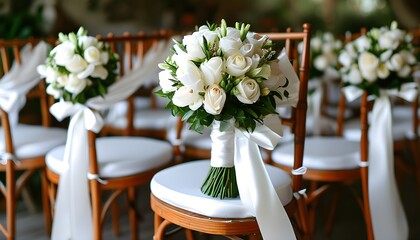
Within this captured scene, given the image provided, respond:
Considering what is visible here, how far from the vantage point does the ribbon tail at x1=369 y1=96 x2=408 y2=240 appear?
73.1 inches

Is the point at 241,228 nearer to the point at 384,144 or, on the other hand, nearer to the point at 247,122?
the point at 247,122

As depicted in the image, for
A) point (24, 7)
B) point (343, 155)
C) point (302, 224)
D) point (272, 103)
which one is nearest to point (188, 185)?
point (272, 103)

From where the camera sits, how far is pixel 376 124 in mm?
1895

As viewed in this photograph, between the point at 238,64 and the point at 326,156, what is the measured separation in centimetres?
90

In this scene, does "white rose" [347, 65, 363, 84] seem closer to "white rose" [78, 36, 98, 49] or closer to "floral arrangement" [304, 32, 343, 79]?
"floral arrangement" [304, 32, 343, 79]

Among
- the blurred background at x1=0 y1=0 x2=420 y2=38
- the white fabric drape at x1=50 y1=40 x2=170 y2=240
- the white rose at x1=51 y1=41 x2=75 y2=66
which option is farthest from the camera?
the blurred background at x1=0 y1=0 x2=420 y2=38

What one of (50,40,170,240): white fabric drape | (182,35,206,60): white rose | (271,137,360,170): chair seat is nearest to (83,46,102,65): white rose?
(50,40,170,240): white fabric drape

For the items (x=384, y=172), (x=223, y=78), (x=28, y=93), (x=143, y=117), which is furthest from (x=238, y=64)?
(x=143, y=117)

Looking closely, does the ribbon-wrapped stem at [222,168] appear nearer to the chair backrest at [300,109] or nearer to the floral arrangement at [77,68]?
the chair backrest at [300,109]

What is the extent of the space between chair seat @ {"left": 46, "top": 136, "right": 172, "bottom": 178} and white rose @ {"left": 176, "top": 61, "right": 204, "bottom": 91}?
71 centimetres

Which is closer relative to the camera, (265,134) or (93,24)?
(265,134)

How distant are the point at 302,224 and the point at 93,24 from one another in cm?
246

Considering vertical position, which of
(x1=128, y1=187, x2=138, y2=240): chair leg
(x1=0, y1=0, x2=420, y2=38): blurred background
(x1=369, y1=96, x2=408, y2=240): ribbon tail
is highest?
(x1=0, y1=0, x2=420, y2=38): blurred background

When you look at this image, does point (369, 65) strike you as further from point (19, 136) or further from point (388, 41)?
point (19, 136)
